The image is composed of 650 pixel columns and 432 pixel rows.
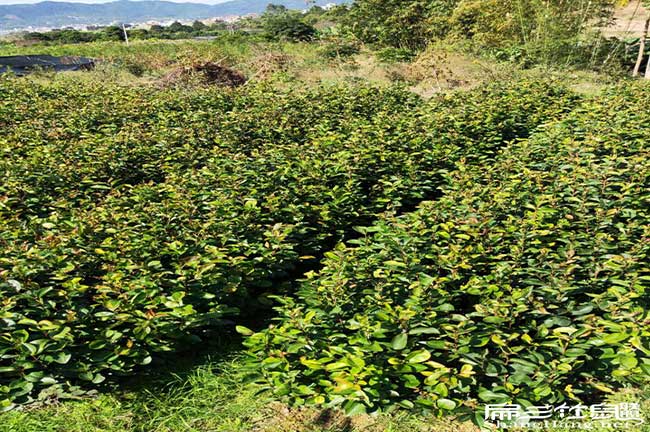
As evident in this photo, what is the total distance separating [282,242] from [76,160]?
2.20 meters

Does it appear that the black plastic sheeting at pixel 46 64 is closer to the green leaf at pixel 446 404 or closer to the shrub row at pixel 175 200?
the shrub row at pixel 175 200

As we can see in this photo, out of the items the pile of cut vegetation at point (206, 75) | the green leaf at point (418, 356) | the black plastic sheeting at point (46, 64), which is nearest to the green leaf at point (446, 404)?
the green leaf at point (418, 356)

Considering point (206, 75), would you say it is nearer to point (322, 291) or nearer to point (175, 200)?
point (175, 200)

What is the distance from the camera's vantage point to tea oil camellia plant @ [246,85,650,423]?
1.98 metres

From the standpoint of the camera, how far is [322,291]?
7.71 ft

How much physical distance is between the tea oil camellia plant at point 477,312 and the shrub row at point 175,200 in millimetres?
486

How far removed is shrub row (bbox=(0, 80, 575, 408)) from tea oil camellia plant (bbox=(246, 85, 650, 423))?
1.59 feet

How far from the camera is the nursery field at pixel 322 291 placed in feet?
6.66

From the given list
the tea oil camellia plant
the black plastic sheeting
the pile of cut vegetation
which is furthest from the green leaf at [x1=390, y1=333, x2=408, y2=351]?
the black plastic sheeting

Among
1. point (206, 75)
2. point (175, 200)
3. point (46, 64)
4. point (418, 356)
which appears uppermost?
point (46, 64)

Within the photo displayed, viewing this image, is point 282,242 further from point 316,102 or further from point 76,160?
point 316,102

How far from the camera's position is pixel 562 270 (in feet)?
7.54

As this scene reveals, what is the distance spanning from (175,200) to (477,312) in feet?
6.54

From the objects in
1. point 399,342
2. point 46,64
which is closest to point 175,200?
point 399,342
